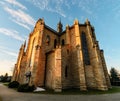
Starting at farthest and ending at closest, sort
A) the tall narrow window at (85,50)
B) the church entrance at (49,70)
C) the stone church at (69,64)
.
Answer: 1. the tall narrow window at (85,50)
2. the church entrance at (49,70)
3. the stone church at (69,64)

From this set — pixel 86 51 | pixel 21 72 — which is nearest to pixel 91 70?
pixel 86 51

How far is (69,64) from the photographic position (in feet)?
69.7

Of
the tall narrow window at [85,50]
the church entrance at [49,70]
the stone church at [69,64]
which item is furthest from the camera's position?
the tall narrow window at [85,50]

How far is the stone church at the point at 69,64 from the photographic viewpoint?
1770 centimetres

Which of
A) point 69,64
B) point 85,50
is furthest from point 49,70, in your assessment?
point 85,50

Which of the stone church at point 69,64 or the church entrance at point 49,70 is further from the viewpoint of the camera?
the church entrance at point 49,70

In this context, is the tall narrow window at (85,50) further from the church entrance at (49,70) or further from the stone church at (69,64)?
the church entrance at (49,70)

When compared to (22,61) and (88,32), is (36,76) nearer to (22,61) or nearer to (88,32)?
(22,61)

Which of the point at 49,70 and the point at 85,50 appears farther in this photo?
the point at 85,50

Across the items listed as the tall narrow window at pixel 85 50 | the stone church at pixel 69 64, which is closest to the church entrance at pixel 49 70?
the stone church at pixel 69 64

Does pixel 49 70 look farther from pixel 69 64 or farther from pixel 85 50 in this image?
pixel 85 50

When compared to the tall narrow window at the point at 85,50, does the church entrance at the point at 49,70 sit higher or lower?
lower

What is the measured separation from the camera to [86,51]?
21797mm

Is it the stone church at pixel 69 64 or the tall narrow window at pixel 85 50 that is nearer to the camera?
the stone church at pixel 69 64
